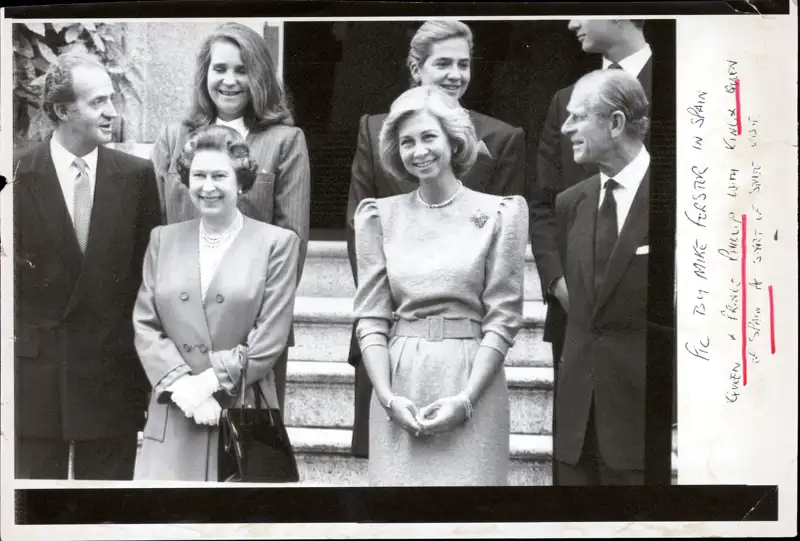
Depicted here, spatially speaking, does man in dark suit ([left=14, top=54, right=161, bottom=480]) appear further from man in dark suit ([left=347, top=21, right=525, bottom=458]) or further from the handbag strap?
man in dark suit ([left=347, top=21, right=525, bottom=458])

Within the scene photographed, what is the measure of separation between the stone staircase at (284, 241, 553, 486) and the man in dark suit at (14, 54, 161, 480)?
61 cm

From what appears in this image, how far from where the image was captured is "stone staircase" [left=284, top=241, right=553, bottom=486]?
4.19 meters

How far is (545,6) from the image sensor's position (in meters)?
4.21

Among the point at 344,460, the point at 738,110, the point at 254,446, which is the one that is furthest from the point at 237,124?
the point at 738,110

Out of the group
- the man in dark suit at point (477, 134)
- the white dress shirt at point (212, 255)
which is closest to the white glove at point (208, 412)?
the white dress shirt at point (212, 255)

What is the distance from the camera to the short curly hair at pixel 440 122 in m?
4.14

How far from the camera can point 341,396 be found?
426 cm

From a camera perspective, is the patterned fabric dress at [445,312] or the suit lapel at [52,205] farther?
the suit lapel at [52,205]

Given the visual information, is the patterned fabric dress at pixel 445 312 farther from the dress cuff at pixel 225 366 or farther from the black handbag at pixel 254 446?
the dress cuff at pixel 225 366

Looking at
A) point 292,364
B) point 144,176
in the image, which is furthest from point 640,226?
point 144,176

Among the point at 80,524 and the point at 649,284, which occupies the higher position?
the point at 649,284

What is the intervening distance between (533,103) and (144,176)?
1.49 m

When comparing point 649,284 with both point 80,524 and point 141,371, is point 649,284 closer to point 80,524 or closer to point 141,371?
point 141,371

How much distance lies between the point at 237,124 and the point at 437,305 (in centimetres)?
101
